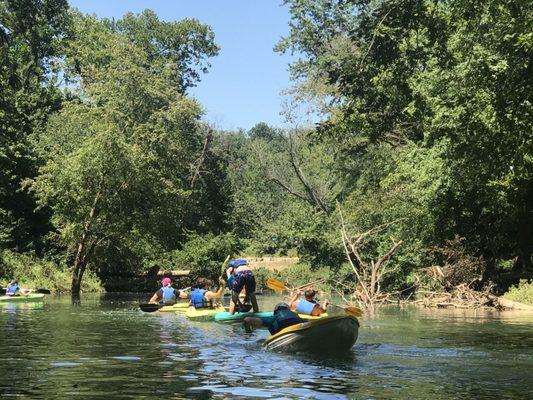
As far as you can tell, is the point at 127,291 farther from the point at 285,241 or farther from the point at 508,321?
the point at 508,321

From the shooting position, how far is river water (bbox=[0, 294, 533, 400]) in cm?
954

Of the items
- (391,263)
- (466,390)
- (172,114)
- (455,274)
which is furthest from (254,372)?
(172,114)

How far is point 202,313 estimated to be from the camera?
834 inches

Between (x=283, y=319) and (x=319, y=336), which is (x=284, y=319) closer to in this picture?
(x=283, y=319)

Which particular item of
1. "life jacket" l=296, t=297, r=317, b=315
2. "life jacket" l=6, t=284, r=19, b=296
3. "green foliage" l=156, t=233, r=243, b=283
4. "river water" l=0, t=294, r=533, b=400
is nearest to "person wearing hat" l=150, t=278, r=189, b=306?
"river water" l=0, t=294, r=533, b=400

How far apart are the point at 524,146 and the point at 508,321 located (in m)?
7.17

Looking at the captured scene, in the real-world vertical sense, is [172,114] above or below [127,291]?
above

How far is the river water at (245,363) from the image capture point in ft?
31.3

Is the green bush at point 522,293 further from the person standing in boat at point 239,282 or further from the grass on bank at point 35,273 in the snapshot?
the grass on bank at point 35,273

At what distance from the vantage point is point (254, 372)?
36.8 ft

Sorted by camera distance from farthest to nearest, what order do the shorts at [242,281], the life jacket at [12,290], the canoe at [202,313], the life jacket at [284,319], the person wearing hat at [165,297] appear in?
the life jacket at [12,290]
the person wearing hat at [165,297]
the canoe at [202,313]
the shorts at [242,281]
the life jacket at [284,319]

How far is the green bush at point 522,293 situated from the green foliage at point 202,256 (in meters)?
21.5

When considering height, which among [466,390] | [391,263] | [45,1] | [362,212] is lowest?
[466,390]

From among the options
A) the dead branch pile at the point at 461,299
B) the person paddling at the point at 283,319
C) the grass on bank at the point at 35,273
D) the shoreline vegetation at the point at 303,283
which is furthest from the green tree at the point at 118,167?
the person paddling at the point at 283,319
